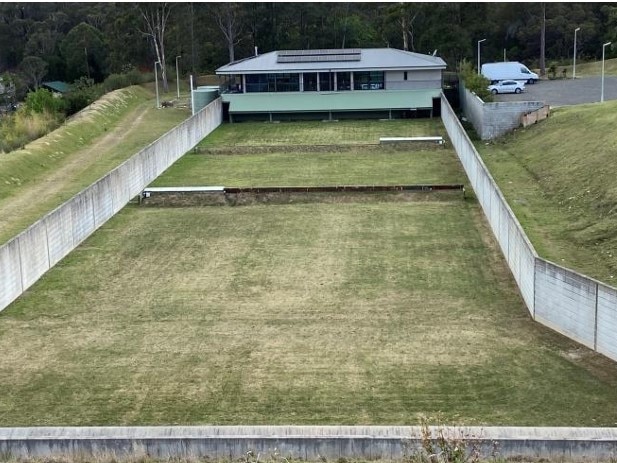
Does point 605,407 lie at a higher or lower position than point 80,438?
lower

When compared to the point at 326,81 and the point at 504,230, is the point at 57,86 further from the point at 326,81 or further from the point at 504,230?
the point at 504,230

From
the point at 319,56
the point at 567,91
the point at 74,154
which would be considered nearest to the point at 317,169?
the point at 74,154

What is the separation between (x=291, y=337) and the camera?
1684 cm

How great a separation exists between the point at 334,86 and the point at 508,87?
1045 cm

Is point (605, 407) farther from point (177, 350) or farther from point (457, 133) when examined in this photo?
point (457, 133)

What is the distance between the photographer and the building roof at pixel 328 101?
49.2 meters

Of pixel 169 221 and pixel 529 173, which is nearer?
pixel 169 221

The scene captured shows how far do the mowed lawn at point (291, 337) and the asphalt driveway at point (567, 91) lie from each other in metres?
22.3

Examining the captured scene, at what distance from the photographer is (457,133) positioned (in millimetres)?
36188

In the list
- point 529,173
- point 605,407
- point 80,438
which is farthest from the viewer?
point 529,173

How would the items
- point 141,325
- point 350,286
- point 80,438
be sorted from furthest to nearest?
point 350,286 < point 141,325 < point 80,438

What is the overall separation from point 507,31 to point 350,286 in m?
61.7

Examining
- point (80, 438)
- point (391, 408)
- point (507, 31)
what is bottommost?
point (391, 408)

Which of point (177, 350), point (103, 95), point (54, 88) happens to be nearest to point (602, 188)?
point (177, 350)
